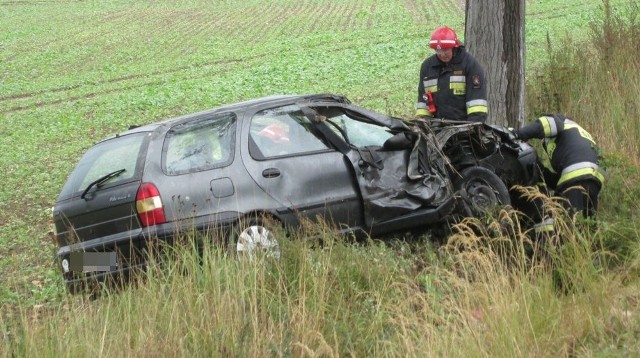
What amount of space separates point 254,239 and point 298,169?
87 centimetres

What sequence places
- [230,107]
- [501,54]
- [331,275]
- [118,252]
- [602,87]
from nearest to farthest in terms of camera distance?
[331,275] < [118,252] < [230,107] < [501,54] < [602,87]

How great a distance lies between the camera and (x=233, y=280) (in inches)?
230

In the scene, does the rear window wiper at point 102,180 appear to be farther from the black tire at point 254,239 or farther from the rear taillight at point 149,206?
the black tire at point 254,239

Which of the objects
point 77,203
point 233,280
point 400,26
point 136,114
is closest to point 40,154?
point 136,114

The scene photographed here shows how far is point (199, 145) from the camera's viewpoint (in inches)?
313

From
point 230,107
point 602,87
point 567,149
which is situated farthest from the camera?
point 602,87

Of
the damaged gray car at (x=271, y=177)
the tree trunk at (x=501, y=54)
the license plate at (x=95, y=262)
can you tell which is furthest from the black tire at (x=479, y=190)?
the license plate at (x=95, y=262)

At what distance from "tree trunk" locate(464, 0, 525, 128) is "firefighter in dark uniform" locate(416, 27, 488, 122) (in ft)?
4.13

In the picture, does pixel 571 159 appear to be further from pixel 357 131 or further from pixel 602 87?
pixel 602 87

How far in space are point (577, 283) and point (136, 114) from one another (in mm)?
17727

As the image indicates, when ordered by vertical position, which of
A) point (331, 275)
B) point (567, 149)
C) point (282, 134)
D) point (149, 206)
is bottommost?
point (331, 275)

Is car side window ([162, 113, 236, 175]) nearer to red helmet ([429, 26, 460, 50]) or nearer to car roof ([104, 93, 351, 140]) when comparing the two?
car roof ([104, 93, 351, 140])

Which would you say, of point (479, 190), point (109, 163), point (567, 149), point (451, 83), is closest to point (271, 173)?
point (109, 163)

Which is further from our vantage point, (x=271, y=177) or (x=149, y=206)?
(x=271, y=177)
